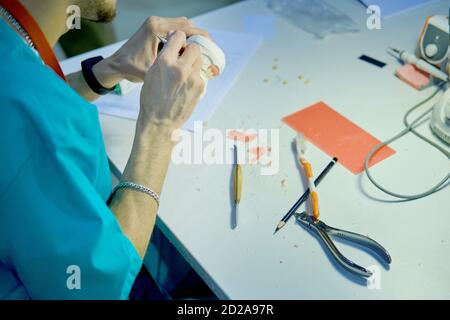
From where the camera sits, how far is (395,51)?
3.44 feet

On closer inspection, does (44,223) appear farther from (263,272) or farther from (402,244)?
(402,244)

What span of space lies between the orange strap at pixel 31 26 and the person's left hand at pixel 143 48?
0.18m

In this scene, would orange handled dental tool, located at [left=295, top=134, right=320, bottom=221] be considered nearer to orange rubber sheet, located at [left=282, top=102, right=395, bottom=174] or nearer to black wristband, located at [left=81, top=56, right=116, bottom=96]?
orange rubber sheet, located at [left=282, top=102, right=395, bottom=174]

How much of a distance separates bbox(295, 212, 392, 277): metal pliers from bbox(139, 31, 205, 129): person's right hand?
10.8 inches

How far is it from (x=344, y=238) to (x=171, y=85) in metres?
0.38

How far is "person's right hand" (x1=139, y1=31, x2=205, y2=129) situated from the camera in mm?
694

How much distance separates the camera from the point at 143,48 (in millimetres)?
847

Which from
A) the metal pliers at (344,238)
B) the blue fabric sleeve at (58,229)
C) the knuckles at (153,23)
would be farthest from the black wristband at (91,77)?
the metal pliers at (344,238)

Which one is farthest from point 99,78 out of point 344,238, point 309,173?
point 344,238

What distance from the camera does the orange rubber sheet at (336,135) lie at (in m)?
0.80

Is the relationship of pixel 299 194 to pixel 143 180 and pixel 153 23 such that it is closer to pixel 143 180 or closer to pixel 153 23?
pixel 143 180

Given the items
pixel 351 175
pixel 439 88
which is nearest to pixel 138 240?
pixel 351 175

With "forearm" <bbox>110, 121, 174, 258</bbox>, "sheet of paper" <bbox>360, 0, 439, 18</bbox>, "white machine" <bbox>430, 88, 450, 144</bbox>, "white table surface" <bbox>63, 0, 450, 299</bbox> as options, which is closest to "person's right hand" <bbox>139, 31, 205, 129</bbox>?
"forearm" <bbox>110, 121, 174, 258</bbox>

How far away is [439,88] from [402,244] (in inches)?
18.3
